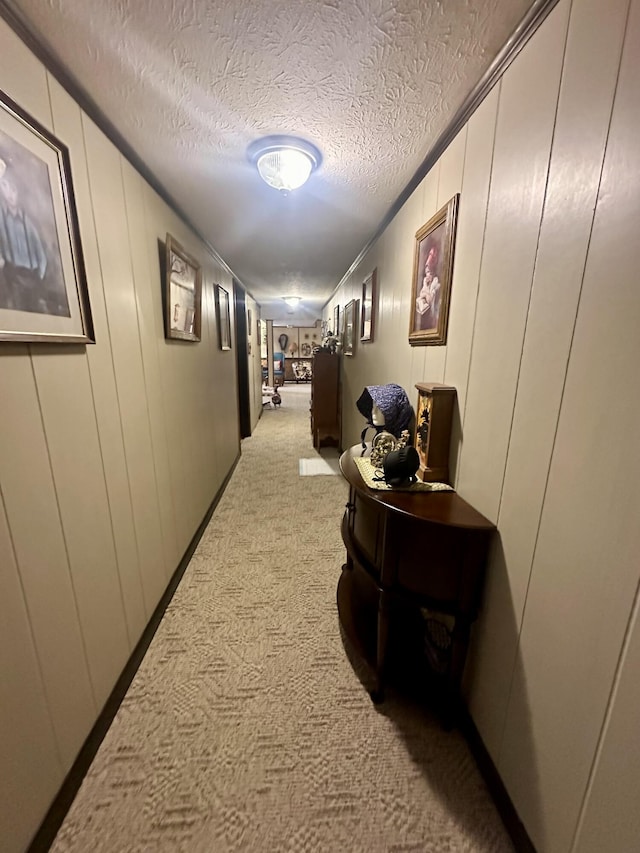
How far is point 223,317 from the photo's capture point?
3.01m

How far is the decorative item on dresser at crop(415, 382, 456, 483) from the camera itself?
3.94 feet

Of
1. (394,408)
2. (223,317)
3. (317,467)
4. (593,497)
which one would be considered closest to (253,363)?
(223,317)

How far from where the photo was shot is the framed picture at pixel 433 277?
1.23 m

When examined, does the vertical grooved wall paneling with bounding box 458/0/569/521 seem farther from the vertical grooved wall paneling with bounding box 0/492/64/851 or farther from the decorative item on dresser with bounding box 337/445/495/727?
the vertical grooved wall paneling with bounding box 0/492/64/851

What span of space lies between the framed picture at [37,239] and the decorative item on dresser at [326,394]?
3.13 m

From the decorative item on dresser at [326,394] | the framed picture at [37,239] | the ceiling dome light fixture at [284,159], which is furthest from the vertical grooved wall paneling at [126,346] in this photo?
the decorative item on dresser at [326,394]

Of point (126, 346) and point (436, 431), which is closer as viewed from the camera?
point (436, 431)

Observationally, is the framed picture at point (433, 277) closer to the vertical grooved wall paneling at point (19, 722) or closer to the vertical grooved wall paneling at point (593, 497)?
the vertical grooved wall paneling at point (593, 497)

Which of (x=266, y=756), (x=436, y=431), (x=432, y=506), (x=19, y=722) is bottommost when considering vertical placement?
(x=266, y=756)

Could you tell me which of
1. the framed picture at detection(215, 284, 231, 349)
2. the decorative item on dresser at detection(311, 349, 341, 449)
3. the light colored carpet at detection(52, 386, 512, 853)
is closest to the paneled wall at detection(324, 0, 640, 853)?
the light colored carpet at detection(52, 386, 512, 853)

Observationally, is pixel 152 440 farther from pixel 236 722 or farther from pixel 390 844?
pixel 390 844

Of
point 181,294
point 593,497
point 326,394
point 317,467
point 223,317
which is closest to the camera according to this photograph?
point 593,497

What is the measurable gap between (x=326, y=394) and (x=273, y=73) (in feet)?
10.5

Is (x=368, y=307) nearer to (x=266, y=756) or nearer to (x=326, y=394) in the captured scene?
(x=326, y=394)
